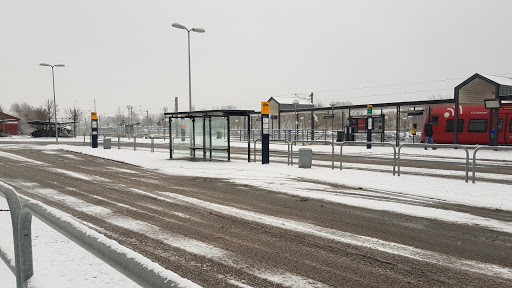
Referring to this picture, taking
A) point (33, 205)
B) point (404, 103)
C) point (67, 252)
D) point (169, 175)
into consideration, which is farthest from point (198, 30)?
point (33, 205)

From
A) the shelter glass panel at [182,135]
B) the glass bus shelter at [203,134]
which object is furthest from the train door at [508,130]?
the shelter glass panel at [182,135]

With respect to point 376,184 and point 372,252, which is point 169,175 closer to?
point 376,184

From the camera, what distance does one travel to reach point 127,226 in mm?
5840

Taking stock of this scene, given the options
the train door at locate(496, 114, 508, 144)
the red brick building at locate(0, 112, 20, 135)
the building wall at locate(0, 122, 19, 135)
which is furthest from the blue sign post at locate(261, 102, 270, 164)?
the building wall at locate(0, 122, 19, 135)

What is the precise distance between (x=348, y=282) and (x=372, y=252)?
3.49ft

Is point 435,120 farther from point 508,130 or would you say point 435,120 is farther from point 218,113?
point 218,113

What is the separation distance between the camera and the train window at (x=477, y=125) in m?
24.3

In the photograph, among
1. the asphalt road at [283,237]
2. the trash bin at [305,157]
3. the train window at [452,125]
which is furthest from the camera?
the train window at [452,125]

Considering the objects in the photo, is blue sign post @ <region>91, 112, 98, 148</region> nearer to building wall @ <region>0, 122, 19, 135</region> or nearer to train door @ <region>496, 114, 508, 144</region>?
train door @ <region>496, 114, 508, 144</region>

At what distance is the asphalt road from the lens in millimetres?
3920

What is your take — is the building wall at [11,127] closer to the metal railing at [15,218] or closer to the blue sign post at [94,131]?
the blue sign post at [94,131]

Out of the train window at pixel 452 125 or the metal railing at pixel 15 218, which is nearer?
the metal railing at pixel 15 218

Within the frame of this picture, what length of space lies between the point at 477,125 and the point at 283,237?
2415cm

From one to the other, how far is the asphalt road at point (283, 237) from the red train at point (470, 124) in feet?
63.9
